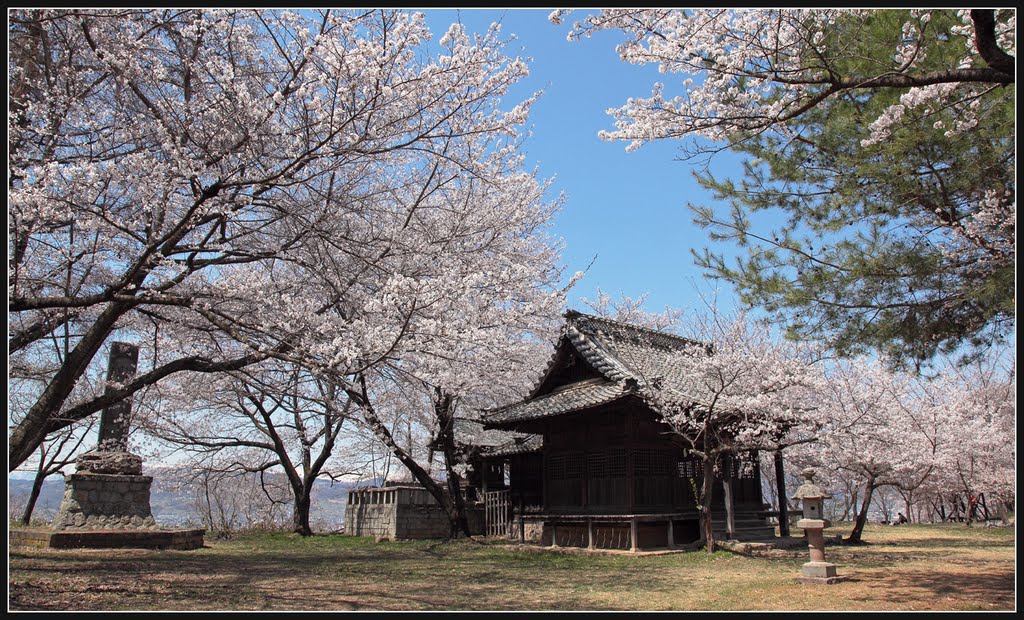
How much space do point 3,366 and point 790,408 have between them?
12.6 m

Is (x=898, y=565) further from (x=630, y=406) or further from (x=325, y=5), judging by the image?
(x=325, y=5)

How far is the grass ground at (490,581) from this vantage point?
6758mm

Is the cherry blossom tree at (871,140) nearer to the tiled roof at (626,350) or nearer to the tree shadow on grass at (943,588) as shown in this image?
the tree shadow on grass at (943,588)

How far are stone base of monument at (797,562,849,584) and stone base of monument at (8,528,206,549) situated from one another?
1154 centimetres

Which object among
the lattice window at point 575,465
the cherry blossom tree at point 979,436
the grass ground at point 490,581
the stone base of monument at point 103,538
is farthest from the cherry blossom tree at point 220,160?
the cherry blossom tree at point 979,436

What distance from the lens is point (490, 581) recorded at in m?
9.03

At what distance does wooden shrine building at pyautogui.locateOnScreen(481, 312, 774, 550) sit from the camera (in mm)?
13859

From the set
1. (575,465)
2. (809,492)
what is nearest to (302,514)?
(575,465)

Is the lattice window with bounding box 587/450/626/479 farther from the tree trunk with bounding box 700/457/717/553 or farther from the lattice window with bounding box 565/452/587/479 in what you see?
the tree trunk with bounding box 700/457/717/553

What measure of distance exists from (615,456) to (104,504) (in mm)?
10415

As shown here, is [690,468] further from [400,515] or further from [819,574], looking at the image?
[400,515]

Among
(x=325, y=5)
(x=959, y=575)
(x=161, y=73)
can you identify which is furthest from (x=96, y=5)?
(x=959, y=575)

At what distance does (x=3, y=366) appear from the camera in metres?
5.13

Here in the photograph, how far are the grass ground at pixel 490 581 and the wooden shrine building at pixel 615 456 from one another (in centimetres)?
126
